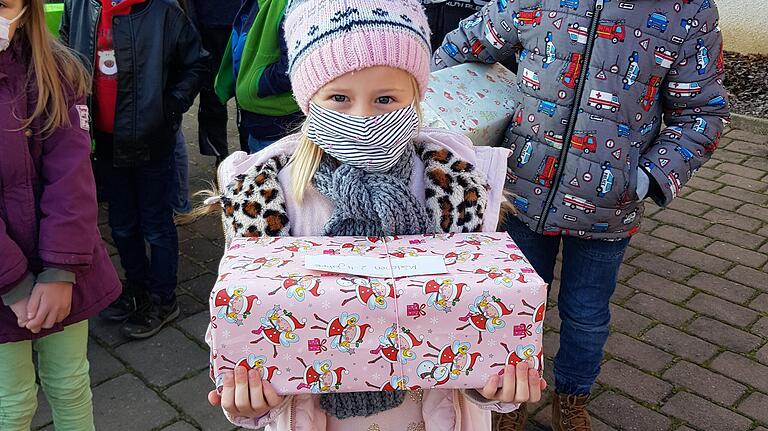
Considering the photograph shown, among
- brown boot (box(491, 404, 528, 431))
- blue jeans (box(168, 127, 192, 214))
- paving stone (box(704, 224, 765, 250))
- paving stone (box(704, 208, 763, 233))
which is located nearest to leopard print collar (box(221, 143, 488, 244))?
brown boot (box(491, 404, 528, 431))

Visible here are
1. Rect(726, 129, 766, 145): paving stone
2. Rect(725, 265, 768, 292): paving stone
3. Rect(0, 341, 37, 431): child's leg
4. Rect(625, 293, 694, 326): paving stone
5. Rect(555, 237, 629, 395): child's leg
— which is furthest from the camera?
Rect(726, 129, 766, 145): paving stone

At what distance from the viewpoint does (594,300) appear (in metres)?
2.83

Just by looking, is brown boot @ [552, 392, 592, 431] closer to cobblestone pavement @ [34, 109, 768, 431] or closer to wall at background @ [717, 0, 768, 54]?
cobblestone pavement @ [34, 109, 768, 431]

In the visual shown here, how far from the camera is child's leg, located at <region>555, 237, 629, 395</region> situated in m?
2.76

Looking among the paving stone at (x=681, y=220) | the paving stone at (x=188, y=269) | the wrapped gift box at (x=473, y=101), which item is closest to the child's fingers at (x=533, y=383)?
the wrapped gift box at (x=473, y=101)

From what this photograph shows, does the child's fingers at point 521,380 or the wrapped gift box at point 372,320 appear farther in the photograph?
the child's fingers at point 521,380

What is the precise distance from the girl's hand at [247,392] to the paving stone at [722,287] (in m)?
3.35

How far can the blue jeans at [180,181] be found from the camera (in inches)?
170

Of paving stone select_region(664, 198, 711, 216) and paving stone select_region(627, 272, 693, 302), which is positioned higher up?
paving stone select_region(627, 272, 693, 302)

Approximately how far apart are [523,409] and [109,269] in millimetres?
1620

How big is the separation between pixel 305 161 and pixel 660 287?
3.00 meters

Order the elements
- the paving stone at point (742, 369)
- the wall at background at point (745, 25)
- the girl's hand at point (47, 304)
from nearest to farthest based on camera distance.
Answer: the girl's hand at point (47, 304), the paving stone at point (742, 369), the wall at background at point (745, 25)

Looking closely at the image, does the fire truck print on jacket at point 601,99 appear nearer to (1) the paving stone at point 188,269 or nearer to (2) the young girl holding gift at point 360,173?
(2) the young girl holding gift at point 360,173

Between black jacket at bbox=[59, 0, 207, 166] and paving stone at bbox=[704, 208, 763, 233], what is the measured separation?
11.4 feet
